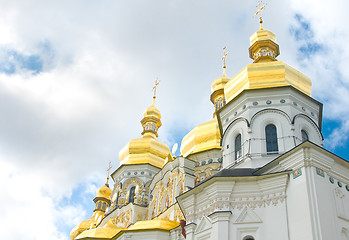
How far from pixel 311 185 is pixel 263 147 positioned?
3.36m

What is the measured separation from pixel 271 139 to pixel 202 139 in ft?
24.5

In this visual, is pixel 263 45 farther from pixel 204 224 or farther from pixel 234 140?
pixel 204 224

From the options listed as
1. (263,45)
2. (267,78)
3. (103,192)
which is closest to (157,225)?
(267,78)

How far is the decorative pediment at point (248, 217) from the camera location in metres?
10.3

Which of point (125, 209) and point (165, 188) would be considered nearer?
point (165, 188)

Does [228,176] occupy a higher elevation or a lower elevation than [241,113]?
lower

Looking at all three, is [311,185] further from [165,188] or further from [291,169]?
[165,188]

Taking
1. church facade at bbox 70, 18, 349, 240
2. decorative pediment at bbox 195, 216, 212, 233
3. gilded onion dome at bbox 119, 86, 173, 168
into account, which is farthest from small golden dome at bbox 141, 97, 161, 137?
decorative pediment at bbox 195, 216, 212, 233

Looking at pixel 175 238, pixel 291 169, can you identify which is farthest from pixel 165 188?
pixel 291 169

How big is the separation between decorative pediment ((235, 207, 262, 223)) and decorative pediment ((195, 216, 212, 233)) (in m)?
0.92

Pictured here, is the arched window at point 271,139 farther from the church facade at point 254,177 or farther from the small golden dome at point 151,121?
the small golden dome at point 151,121

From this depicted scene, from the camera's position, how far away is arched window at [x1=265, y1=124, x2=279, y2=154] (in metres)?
12.7

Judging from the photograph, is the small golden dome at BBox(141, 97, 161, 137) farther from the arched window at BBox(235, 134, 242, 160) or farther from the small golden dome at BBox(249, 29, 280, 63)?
the arched window at BBox(235, 134, 242, 160)

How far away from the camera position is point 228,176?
10.9 m
